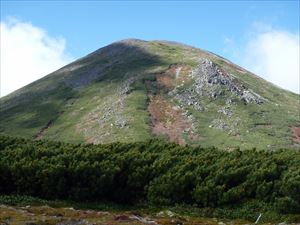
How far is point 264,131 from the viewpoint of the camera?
12700cm

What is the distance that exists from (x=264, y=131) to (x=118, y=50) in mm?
87029

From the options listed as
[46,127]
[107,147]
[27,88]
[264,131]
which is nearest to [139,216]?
[107,147]

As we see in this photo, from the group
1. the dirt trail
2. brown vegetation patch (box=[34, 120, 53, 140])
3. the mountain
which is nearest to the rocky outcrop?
the mountain

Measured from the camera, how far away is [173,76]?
160625 millimetres

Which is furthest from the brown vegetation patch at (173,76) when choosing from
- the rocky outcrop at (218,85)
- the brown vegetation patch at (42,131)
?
the brown vegetation patch at (42,131)

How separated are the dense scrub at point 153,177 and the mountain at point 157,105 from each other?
79854mm

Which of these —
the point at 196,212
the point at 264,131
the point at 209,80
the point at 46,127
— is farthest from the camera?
the point at 209,80

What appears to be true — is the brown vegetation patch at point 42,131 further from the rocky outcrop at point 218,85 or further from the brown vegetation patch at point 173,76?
the rocky outcrop at point 218,85

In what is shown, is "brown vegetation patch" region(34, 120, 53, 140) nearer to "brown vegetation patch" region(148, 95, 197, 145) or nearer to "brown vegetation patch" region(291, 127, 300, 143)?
"brown vegetation patch" region(148, 95, 197, 145)

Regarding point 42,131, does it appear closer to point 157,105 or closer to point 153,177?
point 157,105

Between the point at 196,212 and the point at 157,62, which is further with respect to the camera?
the point at 157,62

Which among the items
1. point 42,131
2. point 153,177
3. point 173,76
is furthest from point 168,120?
point 153,177

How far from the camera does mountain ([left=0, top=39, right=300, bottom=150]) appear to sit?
12406cm

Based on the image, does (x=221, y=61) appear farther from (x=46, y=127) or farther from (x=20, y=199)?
(x=20, y=199)
